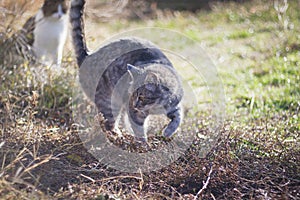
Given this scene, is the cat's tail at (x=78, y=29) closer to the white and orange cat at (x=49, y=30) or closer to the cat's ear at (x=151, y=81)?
the cat's ear at (x=151, y=81)

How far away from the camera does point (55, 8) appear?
19.4 feet

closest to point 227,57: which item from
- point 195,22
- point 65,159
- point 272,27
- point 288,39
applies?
point 288,39

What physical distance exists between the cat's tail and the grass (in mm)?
552

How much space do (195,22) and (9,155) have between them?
684cm

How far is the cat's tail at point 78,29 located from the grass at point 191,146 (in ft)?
1.81

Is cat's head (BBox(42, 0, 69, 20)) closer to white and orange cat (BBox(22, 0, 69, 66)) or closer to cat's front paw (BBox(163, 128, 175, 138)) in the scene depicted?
white and orange cat (BBox(22, 0, 69, 66))

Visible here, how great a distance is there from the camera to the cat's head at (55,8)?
5871 millimetres

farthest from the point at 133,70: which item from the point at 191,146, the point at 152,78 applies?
the point at 191,146

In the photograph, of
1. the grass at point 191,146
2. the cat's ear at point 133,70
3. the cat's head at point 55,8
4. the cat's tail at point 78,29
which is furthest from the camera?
the cat's head at point 55,8

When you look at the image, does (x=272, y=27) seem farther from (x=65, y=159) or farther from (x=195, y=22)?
(x=65, y=159)

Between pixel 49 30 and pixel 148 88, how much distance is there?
2.29 metres

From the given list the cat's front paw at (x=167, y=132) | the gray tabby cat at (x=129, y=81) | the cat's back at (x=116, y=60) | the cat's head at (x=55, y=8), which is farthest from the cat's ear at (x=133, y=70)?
the cat's head at (x=55, y=8)

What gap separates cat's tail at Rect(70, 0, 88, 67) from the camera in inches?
182

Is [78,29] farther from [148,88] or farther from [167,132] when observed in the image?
[167,132]
